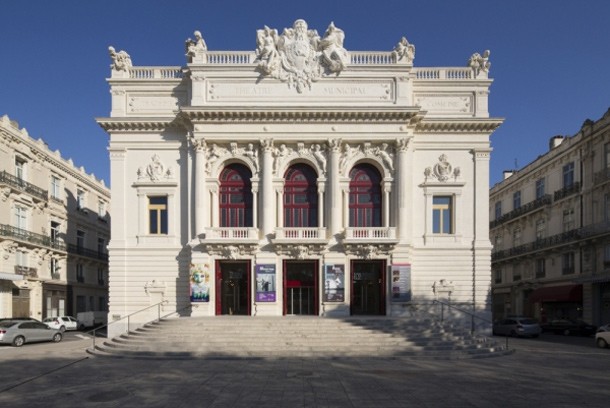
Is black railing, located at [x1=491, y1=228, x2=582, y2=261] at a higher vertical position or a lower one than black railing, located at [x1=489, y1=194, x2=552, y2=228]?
lower

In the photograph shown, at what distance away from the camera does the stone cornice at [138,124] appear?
103ft

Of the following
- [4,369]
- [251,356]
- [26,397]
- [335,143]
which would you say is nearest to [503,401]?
[251,356]

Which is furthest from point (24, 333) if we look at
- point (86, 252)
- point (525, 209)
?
point (525, 209)

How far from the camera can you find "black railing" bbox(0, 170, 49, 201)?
36103 mm

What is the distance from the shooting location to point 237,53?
103 feet

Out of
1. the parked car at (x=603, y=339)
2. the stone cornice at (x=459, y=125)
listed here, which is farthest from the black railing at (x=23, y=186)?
the parked car at (x=603, y=339)

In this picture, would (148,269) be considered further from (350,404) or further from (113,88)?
(350,404)

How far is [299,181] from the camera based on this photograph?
3212cm

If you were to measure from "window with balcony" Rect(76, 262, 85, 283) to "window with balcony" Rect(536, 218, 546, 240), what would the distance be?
1643 inches

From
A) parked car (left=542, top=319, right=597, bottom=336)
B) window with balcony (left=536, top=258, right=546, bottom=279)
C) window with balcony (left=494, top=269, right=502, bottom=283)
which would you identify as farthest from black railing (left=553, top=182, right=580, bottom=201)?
window with balcony (left=494, top=269, right=502, bottom=283)

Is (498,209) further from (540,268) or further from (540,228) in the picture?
(540,268)

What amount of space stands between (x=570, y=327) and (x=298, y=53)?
85.8ft

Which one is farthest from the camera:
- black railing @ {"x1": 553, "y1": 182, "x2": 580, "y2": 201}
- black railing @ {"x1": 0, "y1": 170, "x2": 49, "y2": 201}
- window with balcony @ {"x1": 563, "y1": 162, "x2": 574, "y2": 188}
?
window with balcony @ {"x1": 563, "y1": 162, "x2": 574, "y2": 188}

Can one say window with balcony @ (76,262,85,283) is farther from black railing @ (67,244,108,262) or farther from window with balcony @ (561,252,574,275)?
window with balcony @ (561,252,574,275)
